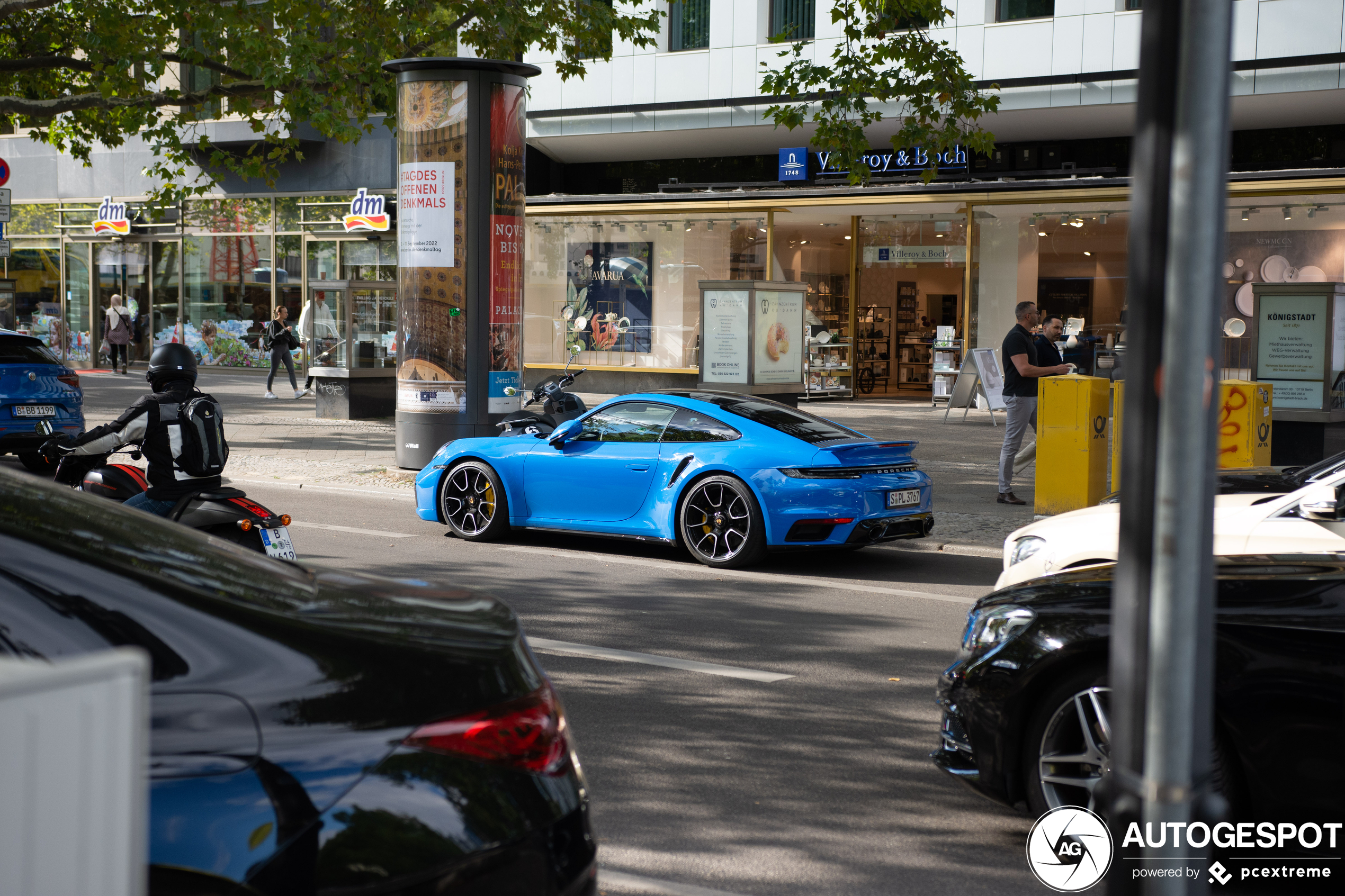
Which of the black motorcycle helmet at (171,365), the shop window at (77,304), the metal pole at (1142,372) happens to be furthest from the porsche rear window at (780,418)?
the shop window at (77,304)

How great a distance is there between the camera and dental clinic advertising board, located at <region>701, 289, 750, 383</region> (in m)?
16.0

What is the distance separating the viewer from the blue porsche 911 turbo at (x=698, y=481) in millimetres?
9289

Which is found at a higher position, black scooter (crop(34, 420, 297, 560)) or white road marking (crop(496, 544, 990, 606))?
black scooter (crop(34, 420, 297, 560))

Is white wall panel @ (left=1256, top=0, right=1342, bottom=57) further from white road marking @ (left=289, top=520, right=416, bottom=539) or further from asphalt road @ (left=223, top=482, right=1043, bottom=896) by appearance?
white road marking @ (left=289, top=520, right=416, bottom=539)

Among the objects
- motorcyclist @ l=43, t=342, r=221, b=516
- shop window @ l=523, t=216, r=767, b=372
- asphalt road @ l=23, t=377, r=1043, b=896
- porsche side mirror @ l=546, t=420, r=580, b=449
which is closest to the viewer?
asphalt road @ l=23, t=377, r=1043, b=896

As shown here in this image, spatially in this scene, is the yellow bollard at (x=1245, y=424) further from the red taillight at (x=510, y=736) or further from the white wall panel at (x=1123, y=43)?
the white wall panel at (x=1123, y=43)

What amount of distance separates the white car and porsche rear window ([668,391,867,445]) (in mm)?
2674

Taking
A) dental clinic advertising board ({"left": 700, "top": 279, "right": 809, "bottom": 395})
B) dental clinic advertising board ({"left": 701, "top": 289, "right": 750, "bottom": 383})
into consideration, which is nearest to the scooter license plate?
dental clinic advertising board ({"left": 700, "top": 279, "right": 809, "bottom": 395})

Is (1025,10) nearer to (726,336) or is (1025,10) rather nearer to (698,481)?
(726,336)

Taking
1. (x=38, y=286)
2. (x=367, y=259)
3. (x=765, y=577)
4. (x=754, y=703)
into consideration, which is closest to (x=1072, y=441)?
(x=765, y=577)

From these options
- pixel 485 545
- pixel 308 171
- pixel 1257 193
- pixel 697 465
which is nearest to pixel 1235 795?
pixel 697 465

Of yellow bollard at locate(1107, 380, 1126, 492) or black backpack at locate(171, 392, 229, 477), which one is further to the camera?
yellow bollard at locate(1107, 380, 1126, 492)

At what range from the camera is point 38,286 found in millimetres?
34125

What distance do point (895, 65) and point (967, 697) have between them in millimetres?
19653
